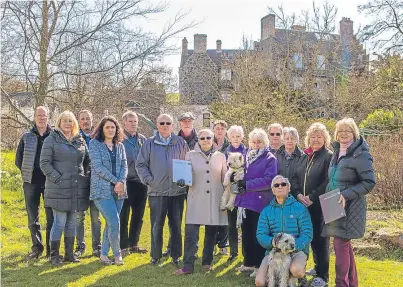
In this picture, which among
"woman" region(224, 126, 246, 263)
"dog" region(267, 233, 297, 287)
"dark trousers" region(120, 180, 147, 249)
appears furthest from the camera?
"dark trousers" region(120, 180, 147, 249)

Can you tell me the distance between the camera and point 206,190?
671 centimetres

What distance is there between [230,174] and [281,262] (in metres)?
1.40

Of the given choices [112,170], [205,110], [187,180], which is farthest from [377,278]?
[205,110]

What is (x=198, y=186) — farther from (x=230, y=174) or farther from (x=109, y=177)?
(x=109, y=177)

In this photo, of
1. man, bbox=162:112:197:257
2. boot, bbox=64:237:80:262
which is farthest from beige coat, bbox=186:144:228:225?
boot, bbox=64:237:80:262

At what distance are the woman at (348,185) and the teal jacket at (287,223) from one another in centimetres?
24

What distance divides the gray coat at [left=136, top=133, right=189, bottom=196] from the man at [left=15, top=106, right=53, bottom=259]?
157 cm

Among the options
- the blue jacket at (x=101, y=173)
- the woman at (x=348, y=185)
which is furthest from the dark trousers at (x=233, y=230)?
the woman at (x=348, y=185)

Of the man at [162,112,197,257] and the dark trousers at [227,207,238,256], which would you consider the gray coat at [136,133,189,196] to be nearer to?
the man at [162,112,197,257]

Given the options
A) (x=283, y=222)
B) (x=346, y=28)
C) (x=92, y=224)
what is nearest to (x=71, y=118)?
(x=92, y=224)

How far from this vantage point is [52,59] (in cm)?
1383

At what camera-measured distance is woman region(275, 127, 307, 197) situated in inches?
254

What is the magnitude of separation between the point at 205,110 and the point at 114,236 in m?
15.6

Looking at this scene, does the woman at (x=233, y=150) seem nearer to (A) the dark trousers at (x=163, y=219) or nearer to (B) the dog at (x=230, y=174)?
(B) the dog at (x=230, y=174)
